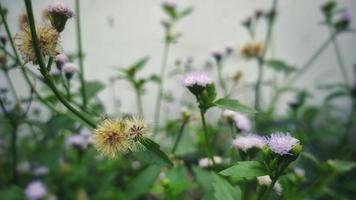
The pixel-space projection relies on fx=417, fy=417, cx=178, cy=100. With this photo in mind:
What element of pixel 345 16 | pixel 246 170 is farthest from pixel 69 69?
pixel 345 16

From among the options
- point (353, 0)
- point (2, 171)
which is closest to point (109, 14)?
point (2, 171)

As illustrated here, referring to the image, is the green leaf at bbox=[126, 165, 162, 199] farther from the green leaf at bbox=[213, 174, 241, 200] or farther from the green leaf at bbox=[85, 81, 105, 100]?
the green leaf at bbox=[85, 81, 105, 100]

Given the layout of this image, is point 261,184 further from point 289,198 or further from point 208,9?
point 208,9

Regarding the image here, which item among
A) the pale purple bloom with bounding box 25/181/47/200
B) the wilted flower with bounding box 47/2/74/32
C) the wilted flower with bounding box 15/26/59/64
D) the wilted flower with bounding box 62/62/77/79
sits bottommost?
the pale purple bloom with bounding box 25/181/47/200

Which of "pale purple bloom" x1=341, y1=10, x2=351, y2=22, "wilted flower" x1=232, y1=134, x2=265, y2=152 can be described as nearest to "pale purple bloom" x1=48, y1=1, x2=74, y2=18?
"wilted flower" x1=232, y1=134, x2=265, y2=152

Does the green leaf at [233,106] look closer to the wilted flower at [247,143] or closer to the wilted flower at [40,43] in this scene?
the wilted flower at [247,143]

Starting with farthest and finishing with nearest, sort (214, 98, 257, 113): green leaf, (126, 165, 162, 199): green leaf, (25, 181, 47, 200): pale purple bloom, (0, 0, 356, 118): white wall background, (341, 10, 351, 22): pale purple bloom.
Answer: (0, 0, 356, 118): white wall background < (341, 10, 351, 22): pale purple bloom < (25, 181, 47, 200): pale purple bloom < (126, 165, 162, 199): green leaf < (214, 98, 257, 113): green leaf
